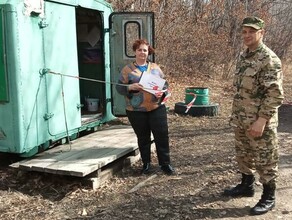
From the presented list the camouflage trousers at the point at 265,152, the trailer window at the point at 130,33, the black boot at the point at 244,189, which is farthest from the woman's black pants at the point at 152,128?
the trailer window at the point at 130,33

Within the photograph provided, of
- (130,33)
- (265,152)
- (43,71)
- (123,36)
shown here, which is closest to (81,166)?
(43,71)

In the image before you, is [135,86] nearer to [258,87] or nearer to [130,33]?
[258,87]

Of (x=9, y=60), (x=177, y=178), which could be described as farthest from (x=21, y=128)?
(x=177, y=178)

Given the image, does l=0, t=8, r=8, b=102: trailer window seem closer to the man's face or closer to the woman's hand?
the woman's hand

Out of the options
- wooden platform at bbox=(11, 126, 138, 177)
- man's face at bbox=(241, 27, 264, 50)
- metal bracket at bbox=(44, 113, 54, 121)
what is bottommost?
wooden platform at bbox=(11, 126, 138, 177)

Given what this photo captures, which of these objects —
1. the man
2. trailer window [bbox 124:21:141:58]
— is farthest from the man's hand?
trailer window [bbox 124:21:141:58]

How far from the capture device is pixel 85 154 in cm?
503

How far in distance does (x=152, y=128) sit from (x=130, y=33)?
2962 mm

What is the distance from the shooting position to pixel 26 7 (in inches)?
178

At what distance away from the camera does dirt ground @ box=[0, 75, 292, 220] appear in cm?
394

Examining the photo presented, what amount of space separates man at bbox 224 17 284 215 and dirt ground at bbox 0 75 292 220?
16.1 inches

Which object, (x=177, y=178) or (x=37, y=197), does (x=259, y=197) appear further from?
(x=37, y=197)

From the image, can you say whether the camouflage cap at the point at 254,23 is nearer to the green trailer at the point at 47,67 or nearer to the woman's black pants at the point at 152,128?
the woman's black pants at the point at 152,128

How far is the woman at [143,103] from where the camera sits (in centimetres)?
464
